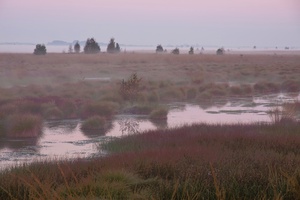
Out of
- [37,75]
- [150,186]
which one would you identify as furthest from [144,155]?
[37,75]

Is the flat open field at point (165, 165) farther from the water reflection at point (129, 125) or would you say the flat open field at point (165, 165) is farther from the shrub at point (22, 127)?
the water reflection at point (129, 125)

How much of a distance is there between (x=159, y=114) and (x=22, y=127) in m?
7.73

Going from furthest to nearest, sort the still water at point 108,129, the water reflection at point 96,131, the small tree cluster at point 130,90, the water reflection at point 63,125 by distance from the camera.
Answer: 1. the small tree cluster at point 130,90
2. the water reflection at point 63,125
3. the water reflection at point 96,131
4. the still water at point 108,129

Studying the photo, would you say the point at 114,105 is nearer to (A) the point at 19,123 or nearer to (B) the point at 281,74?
(A) the point at 19,123

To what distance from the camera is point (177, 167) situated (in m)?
11.0

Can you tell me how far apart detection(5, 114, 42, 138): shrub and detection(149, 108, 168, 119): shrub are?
6.78m

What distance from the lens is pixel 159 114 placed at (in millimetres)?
26141

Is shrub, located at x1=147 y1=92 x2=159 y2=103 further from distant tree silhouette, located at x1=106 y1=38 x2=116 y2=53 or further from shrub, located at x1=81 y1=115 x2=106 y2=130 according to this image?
distant tree silhouette, located at x1=106 y1=38 x2=116 y2=53

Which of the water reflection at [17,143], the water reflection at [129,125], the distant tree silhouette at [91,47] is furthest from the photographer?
the distant tree silhouette at [91,47]

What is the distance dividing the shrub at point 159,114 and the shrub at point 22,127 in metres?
6.78

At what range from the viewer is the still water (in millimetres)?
16562

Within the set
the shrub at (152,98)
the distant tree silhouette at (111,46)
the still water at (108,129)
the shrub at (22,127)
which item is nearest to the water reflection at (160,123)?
the still water at (108,129)

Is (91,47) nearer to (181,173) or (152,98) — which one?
(152,98)

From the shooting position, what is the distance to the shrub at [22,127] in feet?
67.5
